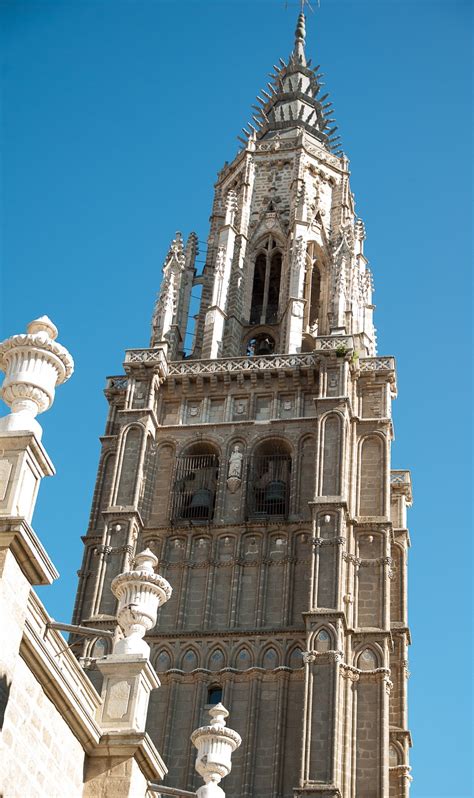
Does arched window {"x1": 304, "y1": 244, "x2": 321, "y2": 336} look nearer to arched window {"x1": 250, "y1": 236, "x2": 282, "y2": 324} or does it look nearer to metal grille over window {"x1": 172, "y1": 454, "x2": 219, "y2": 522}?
arched window {"x1": 250, "y1": 236, "x2": 282, "y2": 324}

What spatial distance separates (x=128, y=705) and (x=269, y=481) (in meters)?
24.4

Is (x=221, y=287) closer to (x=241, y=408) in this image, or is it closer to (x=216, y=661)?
(x=241, y=408)

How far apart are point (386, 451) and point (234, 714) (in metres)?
9.71

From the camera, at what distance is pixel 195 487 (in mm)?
42750

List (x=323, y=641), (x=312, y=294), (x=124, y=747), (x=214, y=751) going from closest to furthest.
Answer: (x=124, y=747)
(x=214, y=751)
(x=323, y=641)
(x=312, y=294)

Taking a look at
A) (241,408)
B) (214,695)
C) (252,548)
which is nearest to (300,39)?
(241,408)

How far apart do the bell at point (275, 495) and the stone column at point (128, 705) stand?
22.5m

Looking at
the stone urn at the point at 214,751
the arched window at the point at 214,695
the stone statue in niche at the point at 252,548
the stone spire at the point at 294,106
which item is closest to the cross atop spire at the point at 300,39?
the stone spire at the point at 294,106

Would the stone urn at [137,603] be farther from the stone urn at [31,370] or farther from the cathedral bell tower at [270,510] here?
the cathedral bell tower at [270,510]

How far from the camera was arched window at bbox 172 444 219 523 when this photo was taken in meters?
42.1

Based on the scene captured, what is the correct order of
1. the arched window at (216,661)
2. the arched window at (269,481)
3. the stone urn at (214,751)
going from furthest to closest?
the arched window at (269,481) < the arched window at (216,661) < the stone urn at (214,751)

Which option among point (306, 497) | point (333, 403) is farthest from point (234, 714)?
point (333, 403)

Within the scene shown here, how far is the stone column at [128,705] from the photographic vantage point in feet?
58.0

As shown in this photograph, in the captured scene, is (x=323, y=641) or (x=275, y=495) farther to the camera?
(x=275, y=495)
